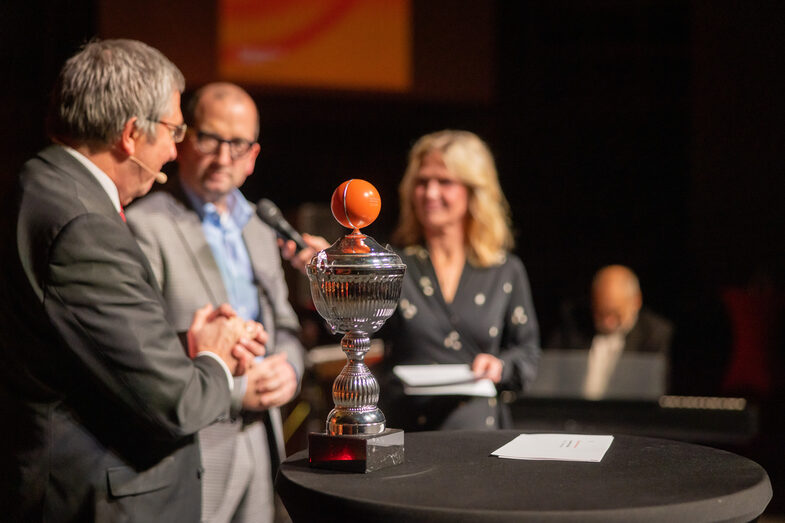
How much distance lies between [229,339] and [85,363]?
320mm

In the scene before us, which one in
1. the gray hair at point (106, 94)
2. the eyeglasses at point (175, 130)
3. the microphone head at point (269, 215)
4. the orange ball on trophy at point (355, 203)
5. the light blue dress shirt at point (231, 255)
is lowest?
the light blue dress shirt at point (231, 255)

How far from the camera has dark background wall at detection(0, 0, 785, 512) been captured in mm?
5695

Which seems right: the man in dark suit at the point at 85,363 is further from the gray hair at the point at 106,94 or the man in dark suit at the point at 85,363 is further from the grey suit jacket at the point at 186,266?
the grey suit jacket at the point at 186,266

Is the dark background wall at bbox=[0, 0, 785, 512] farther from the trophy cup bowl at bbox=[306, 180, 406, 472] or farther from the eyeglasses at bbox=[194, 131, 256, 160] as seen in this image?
the trophy cup bowl at bbox=[306, 180, 406, 472]

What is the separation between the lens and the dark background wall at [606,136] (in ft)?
18.7

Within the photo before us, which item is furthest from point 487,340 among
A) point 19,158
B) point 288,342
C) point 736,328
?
point 19,158

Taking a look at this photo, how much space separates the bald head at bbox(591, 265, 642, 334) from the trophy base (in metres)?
3.11

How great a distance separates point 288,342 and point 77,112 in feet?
2.88

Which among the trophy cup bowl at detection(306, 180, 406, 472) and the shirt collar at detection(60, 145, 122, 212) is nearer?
the trophy cup bowl at detection(306, 180, 406, 472)

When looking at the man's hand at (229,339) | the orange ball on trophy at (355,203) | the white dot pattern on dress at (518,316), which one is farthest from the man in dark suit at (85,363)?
the white dot pattern on dress at (518,316)

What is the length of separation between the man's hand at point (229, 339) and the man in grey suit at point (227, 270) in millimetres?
253

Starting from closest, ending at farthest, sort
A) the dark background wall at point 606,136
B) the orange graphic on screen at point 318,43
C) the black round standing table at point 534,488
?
the black round standing table at point 534,488, the orange graphic on screen at point 318,43, the dark background wall at point 606,136

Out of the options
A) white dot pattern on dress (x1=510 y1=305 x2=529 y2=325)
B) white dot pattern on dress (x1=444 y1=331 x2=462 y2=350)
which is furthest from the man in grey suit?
white dot pattern on dress (x1=510 y1=305 x2=529 y2=325)

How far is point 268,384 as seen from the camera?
6.42 ft
